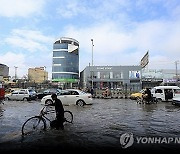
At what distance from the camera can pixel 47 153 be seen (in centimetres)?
710

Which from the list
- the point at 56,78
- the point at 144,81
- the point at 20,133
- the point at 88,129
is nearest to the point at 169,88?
the point at 88,129

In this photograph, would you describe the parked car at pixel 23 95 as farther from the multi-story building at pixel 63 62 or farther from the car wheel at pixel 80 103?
the multi-story building at pixel 63 62

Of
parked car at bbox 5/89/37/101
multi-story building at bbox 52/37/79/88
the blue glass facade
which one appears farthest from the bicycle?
the blue glass facade

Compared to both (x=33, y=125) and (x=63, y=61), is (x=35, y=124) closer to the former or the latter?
(x=33, y=125)

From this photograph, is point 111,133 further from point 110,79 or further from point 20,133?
point 110,79

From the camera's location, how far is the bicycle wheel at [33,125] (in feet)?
32.6

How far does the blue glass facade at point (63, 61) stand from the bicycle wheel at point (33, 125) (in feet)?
379

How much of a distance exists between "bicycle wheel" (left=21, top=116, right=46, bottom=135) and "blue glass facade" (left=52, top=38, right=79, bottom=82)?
379 feet

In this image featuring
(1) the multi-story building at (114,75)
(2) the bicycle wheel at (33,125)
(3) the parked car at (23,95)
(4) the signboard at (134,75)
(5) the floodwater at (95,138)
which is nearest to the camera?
(5) the floodwater at (95,138)

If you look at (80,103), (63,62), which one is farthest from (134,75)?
(80,103)

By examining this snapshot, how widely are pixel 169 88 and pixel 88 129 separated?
20.3 m

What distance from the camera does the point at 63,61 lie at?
Answer: 12631 cm

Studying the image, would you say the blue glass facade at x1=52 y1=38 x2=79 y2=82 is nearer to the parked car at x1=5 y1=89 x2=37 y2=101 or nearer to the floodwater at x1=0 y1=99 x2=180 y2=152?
the parked car at x1=5 y1=89 x2=37 y2=101

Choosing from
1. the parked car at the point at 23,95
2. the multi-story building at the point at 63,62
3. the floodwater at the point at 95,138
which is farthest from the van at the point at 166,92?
the multi-story building at the point at 63,62
